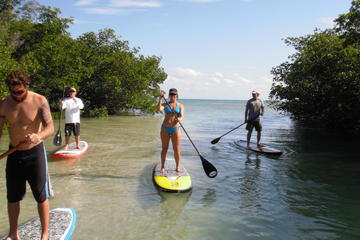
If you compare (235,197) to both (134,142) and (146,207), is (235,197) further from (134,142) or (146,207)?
(134,142)

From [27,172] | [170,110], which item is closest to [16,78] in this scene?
[27,172]

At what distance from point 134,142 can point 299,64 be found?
10884mm

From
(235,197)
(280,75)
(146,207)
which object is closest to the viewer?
(146,207)

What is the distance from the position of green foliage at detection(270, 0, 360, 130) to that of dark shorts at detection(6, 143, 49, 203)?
42.6 feet

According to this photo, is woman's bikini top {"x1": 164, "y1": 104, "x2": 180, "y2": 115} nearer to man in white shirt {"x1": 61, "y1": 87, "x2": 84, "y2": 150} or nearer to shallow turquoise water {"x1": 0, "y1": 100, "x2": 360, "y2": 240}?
shallow turquoise water {"x1": 0, "y1": 100, "x2": 360, "y2": 240}

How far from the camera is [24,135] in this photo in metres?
3.66

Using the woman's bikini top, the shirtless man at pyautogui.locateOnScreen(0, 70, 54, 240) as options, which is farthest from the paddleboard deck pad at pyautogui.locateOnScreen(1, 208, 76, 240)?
the woman's bikini top

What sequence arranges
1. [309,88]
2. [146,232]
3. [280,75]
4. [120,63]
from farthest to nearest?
[120,63], [280,75], [309,88], [146,232]

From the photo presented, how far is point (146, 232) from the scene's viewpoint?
4.92 metres

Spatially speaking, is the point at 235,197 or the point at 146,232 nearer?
the point at 146,232

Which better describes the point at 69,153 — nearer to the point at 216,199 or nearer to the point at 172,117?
the point at 172,117

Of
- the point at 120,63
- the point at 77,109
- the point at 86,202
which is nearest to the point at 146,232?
the point at 86,202

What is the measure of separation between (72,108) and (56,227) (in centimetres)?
546

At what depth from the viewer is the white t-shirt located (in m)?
9.28
